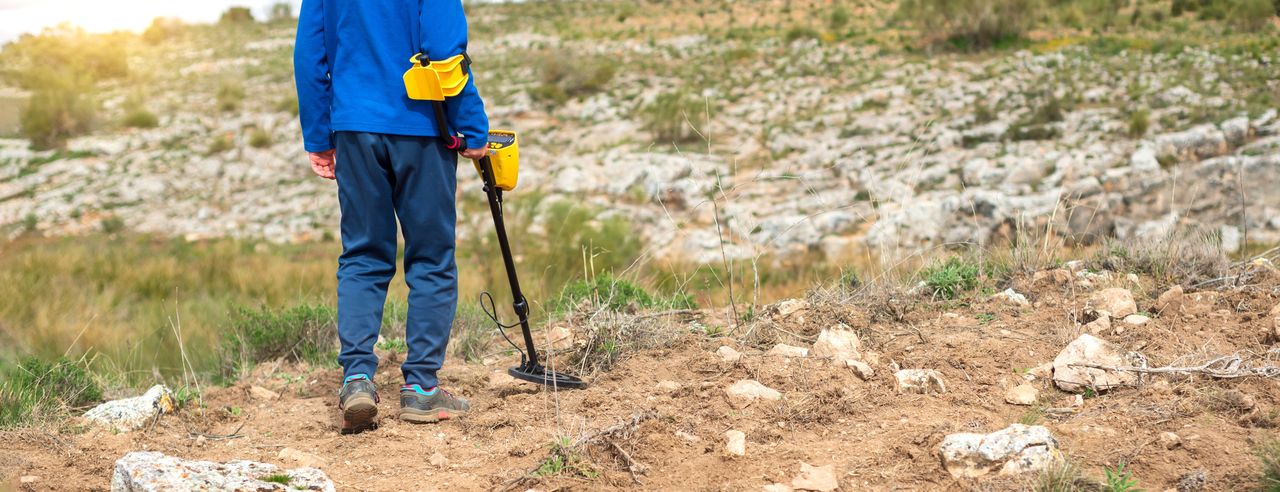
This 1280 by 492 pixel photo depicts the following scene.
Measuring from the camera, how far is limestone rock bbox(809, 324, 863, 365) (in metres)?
3.37

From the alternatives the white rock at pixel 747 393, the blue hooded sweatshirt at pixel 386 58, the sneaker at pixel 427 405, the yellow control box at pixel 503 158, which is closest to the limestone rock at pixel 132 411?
the sneaker at pixel 427 405

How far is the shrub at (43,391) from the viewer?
329 centimetres

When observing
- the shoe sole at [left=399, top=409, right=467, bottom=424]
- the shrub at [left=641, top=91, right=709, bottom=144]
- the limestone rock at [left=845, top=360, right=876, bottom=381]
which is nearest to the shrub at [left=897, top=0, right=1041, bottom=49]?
Answer: the shrub at [left=641, top=91, right=709, bottom=144]

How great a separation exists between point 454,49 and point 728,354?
61.8 inches

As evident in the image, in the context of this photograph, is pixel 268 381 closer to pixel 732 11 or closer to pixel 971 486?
pixel 971 486

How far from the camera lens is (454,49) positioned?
3045mm

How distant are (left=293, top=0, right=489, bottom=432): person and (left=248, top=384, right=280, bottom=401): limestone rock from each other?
75 cm

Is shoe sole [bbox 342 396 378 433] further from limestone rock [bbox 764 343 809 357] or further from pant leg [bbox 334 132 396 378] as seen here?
limestone rock [bbox 764 343 809 357]

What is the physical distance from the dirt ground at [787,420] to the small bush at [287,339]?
61cm

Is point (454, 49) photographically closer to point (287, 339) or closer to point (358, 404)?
point (358, 404)

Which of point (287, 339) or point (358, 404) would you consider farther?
point (287, 339)

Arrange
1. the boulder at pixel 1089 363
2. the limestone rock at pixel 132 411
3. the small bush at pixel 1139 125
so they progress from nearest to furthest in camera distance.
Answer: the boulder at pixel 1089 363, the limestone rock at pixel 132 411, the small bush at pixel 1139 125

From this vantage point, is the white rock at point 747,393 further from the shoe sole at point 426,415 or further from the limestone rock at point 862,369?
the shoe sole at point 426,415

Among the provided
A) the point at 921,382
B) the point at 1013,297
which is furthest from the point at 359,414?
the point at 1013,297
